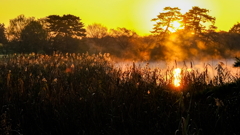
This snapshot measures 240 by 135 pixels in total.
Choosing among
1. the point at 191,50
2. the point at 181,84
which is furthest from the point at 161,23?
the point at 181,84

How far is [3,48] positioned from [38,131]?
3034 centimetres

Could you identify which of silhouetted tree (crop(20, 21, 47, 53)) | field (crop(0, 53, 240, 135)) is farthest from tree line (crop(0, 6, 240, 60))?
field (crop(0, 53, 240, 135))

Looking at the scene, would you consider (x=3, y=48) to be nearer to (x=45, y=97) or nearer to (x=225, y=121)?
(x=45, y=97)

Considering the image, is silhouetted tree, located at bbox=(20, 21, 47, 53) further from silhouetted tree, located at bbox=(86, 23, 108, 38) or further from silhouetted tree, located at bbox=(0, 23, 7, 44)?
silhouetted tree, located at bbox=(86, 23, 108, 38)

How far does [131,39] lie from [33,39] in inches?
553

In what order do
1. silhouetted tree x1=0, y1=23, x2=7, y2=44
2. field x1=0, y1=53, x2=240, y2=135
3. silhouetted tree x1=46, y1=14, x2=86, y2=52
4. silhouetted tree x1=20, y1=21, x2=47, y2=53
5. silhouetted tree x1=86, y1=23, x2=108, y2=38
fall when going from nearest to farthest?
field x1=0, y1=53, x2=240, y2=135
silhouetted tree x1=20, y1=21, x2=47, y2=53
silhouetted tree x1=0, y1=23, x2=7, y2=44
silhouetted tree x1=46, y1=14, x2=86, y2=52
silhouetted tree x1=86, y1=23, x2=108, y2=38

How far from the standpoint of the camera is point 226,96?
4.43m

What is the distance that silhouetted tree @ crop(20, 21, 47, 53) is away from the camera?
2988 cm

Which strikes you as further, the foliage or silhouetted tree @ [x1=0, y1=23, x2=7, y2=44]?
the foliage

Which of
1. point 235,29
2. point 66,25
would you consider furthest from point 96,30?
point 235,29

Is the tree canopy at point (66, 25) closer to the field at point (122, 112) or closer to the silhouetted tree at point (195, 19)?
the silhouetted tree at point (195, 19)

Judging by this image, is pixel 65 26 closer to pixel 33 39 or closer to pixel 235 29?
pixel 33 39

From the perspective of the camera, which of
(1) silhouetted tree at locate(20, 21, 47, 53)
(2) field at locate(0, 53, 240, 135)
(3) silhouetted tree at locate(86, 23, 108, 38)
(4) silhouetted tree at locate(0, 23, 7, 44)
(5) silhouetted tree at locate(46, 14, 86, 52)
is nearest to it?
(2) field at locate(0, 53, 240, 135)

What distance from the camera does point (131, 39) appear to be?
38.4m
